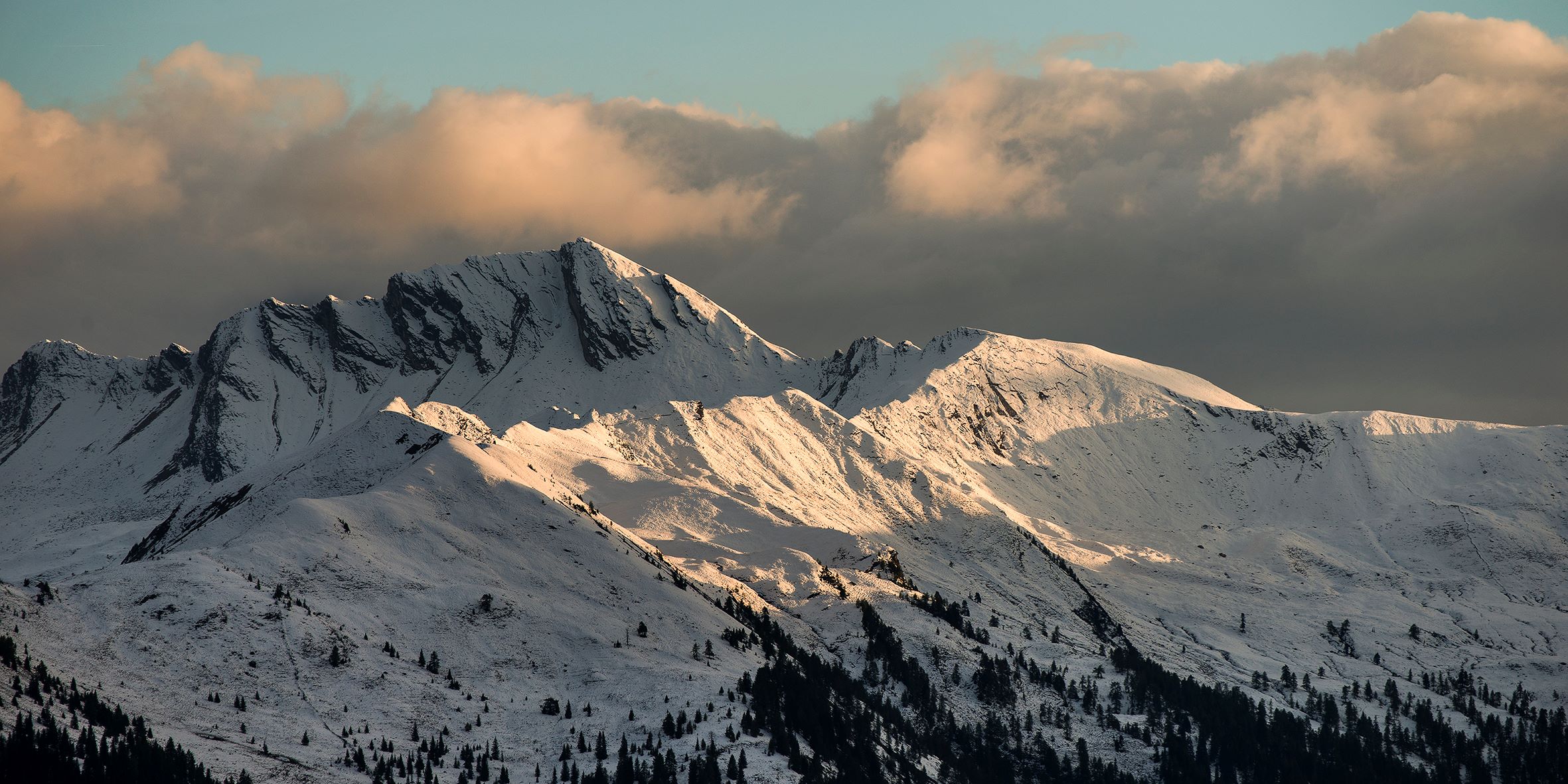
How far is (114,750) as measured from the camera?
198250mm

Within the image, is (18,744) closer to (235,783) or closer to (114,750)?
(114,750)

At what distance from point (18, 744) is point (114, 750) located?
11.5 meters

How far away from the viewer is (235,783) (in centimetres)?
19688

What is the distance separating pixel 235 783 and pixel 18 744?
26362 millimetres

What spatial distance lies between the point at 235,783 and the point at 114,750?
16.7 meters

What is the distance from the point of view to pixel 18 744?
7530 inches

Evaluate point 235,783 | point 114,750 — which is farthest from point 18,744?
point 235,783
